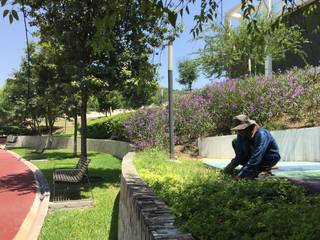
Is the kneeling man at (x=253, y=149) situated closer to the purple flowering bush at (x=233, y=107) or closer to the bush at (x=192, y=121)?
the purple flowering bush at (x=233, y=107)

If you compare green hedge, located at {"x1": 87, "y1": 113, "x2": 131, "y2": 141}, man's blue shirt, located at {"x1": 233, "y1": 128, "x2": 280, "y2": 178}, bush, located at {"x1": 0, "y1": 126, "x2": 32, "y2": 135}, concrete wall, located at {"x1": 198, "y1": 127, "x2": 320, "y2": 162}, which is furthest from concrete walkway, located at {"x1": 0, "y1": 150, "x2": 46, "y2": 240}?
bush, located at {"x1": 0, "y1": 126, "x2": 32, "y2": 135}

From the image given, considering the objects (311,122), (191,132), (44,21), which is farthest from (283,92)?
(44,21)

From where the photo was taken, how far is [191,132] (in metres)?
17.4

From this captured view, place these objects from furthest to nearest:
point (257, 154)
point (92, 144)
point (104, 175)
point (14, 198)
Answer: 1. point (92, 144)
2. point (104, 175)
3. point (14, 198)
4. point (257, 154)

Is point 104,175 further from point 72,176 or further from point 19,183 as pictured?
point 72,176

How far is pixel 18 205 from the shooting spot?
12.8 m

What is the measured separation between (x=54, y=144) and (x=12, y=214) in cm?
2548

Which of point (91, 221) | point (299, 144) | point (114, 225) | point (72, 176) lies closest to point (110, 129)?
point (72, 176)

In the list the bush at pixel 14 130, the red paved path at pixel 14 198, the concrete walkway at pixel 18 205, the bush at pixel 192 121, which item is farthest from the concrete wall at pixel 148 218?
the bush at pixel 14 130

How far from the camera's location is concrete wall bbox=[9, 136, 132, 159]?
73.7ft

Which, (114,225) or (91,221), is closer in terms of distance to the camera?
(114,225)

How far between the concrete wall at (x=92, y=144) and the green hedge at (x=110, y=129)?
47 centimetres

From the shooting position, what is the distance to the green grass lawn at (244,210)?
407cm

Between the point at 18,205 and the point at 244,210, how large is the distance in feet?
29.1
